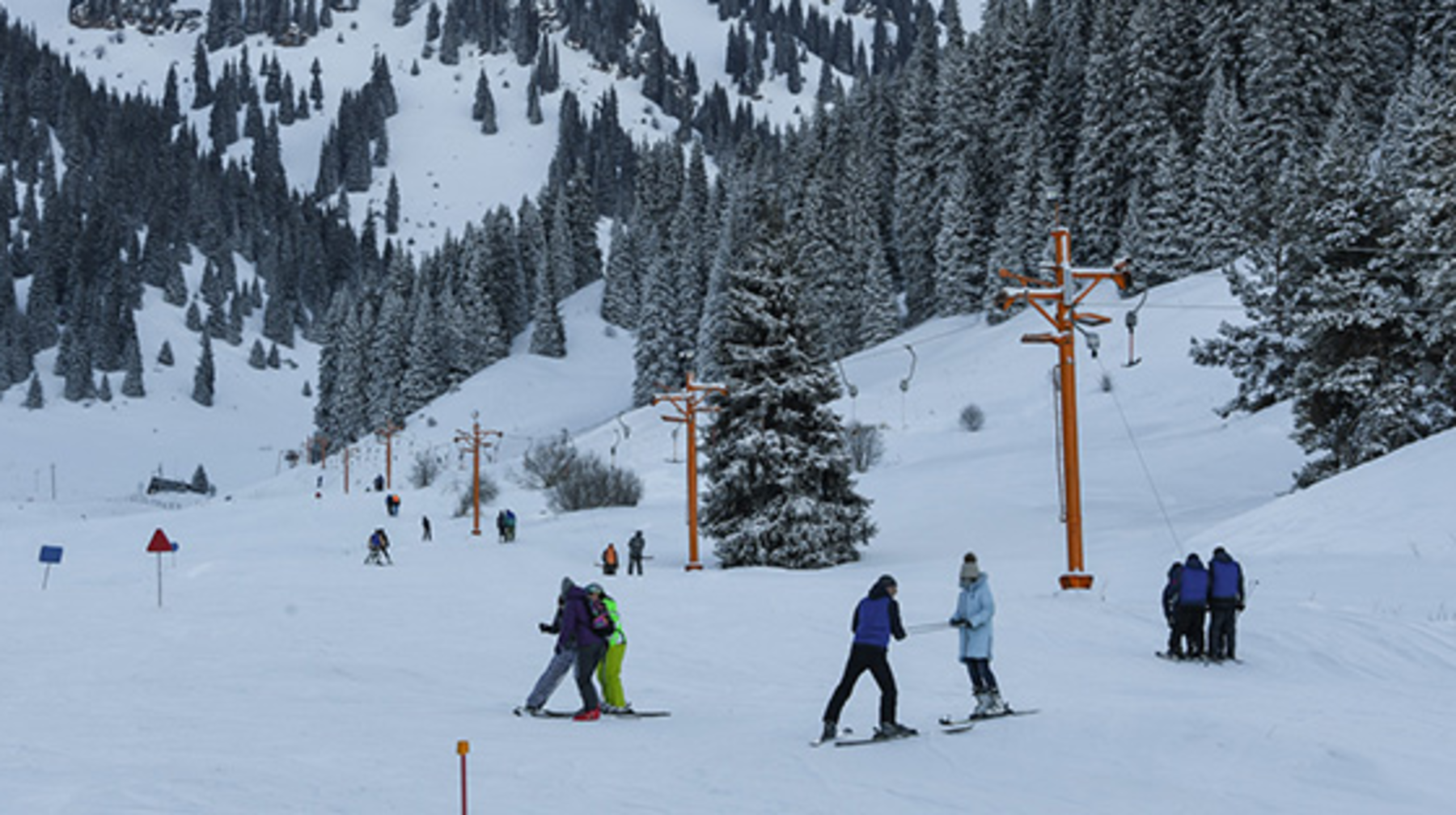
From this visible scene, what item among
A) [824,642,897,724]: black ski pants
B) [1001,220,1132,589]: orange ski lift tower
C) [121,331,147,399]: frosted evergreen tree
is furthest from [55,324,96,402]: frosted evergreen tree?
[824,642,897,724]: black ski pants

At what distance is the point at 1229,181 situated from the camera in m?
56.3

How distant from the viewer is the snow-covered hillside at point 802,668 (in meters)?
8.52

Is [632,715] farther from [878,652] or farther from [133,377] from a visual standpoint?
[133,377]

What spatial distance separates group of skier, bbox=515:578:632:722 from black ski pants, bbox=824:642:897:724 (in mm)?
2712

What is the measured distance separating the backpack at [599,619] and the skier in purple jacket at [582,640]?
0.08ft

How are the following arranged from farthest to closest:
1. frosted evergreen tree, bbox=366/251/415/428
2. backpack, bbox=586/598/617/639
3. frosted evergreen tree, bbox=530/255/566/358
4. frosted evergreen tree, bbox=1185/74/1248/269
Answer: frosted evergreen tree, bbox=530/255/566/358, frosted evergreen tree, bbox=366/251/415/428, frosted evergreen tree, bbox=1185/74/1248/269, backpack, bbox=586/598/617/639

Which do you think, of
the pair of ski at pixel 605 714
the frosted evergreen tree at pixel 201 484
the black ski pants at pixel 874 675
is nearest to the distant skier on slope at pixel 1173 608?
the black ski pants at pixel 874 675

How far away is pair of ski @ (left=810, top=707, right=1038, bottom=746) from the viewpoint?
33.0 feet

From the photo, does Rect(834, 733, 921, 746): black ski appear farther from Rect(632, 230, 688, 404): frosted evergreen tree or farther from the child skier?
Rect(632, 230, 688, 404): frosted evergreen tree

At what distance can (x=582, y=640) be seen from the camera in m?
11.7

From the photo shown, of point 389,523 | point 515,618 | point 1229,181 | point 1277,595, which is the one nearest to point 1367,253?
point 1277,595

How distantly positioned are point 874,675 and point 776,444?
796 inches

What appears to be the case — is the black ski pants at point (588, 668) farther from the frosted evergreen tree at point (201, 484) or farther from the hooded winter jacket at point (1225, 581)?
the frosted evergreen tree at point (201, 484)

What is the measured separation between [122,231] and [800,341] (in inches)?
6346
